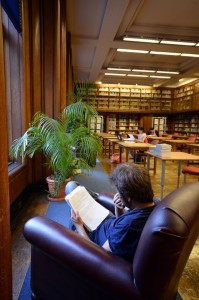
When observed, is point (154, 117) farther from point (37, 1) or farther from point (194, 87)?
point (37, 1)

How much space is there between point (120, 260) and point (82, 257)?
167mm

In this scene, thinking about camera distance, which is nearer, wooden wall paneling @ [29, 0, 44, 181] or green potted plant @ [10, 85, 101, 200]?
green potted plant @ [10, 85, 101, 200]

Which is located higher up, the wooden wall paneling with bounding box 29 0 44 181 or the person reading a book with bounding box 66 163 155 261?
the wooden wall paneling with bounding box 29 0 44 181

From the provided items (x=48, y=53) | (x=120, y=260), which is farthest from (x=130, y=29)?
(x=120, y=260)

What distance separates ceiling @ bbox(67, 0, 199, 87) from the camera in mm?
4383

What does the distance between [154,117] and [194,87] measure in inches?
101

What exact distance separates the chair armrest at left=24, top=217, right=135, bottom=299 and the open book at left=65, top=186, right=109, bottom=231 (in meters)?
0.23

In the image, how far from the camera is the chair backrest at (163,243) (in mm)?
700

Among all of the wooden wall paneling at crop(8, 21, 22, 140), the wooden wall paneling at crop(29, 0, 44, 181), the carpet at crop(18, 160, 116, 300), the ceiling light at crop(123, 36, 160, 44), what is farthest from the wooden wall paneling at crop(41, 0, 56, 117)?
the ceiling light at crop(123, 36, 160, 44)

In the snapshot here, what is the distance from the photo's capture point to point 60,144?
2.52m

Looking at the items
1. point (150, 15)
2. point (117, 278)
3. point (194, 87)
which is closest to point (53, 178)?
point (117, 278)

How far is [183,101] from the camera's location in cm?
1097

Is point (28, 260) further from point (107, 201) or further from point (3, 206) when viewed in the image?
point (3, 206)

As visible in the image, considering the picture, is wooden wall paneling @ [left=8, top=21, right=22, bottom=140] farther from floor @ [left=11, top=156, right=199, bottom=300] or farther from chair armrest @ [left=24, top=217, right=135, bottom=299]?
chair armrest @ [left=24, top=217, right=135, bottom=299]
